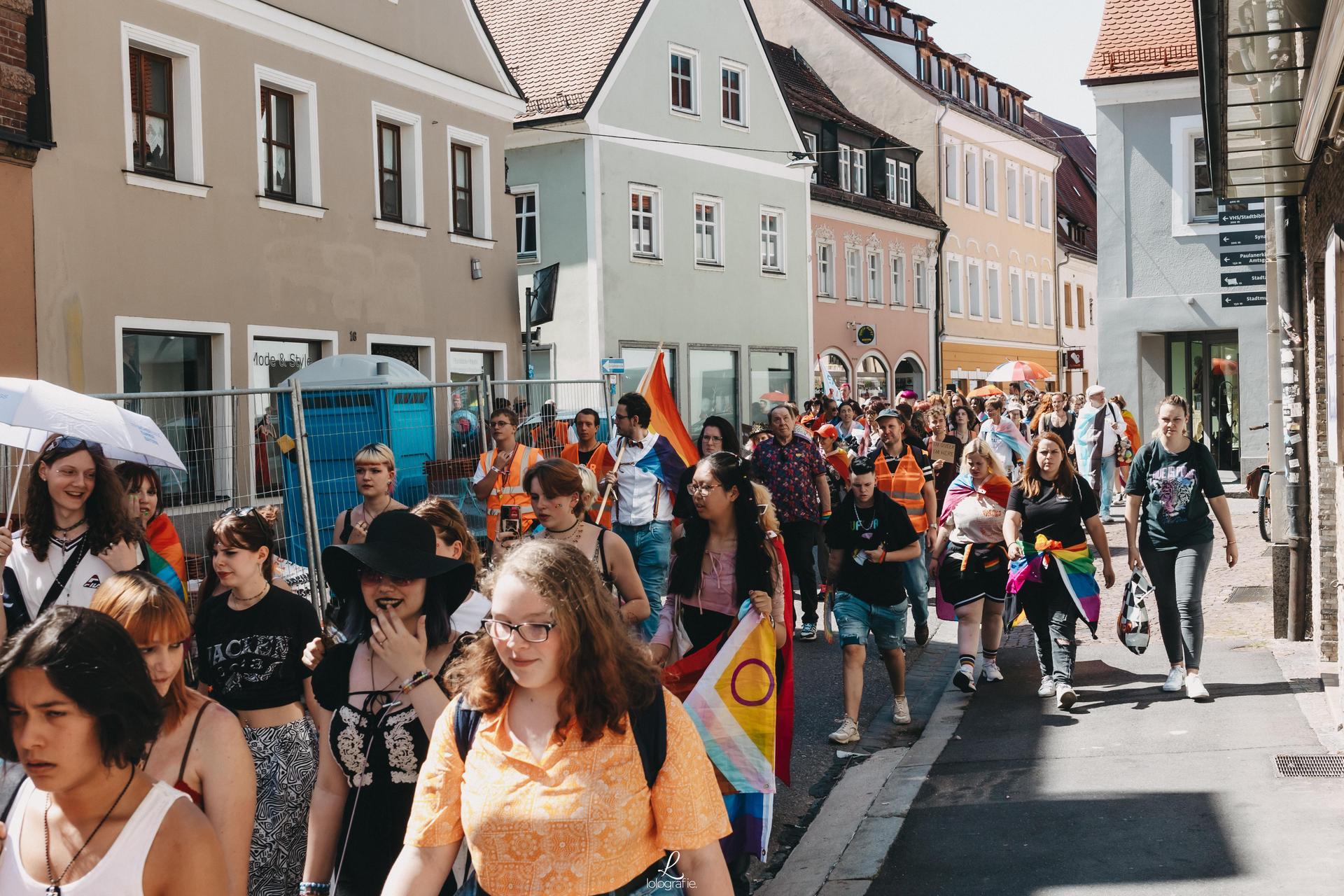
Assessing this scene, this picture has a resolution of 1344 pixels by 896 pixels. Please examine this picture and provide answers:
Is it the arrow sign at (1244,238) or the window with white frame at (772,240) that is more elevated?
the window with white frame at (772,240)

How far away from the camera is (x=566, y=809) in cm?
306

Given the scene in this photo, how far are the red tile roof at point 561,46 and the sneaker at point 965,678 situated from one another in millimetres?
20979

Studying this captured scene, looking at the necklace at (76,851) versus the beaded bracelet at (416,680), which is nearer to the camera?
the necklace at (76,851)

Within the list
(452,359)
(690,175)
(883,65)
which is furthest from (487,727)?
(883,65)

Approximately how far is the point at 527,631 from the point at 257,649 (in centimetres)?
215

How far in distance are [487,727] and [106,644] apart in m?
0.84

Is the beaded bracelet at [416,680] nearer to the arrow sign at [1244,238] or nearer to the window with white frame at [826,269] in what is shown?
the arrow sign at [1244,238]

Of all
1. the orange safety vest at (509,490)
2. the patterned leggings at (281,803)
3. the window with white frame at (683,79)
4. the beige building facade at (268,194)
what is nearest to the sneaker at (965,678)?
the orange safety vest at (509,490)

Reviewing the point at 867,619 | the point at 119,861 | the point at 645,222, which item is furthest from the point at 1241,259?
the point at 645,222

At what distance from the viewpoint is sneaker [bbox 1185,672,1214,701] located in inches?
342

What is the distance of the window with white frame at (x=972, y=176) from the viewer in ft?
156

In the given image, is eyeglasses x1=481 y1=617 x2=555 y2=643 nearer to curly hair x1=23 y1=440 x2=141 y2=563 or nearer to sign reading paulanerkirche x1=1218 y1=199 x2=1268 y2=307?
curly hair x1=23 y1=440 x2=141 y2=563

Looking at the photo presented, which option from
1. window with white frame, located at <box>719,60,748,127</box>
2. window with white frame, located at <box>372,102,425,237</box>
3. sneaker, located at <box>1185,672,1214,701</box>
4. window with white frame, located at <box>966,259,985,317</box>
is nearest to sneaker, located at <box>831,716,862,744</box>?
sneaker, located at <box>1185,672,1214,701</box>

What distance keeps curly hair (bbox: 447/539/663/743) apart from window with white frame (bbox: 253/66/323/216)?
16.2 metres
